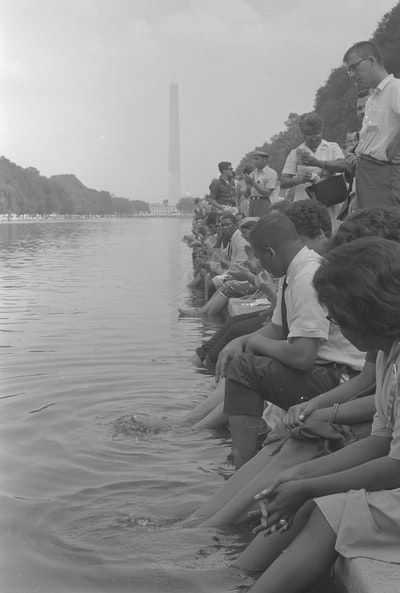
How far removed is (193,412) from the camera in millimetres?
6492

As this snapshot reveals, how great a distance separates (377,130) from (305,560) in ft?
14.7

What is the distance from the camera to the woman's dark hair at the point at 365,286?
277cm

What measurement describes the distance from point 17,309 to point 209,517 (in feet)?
34.5

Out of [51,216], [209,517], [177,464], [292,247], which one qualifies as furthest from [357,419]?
[51,216]

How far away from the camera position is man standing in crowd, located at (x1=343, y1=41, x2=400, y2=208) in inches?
261

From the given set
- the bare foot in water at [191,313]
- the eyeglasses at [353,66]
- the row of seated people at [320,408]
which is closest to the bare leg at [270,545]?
the row of seated people at [320,408]

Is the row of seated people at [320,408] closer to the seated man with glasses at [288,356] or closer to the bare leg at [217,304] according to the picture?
the seated man with glasses at [288,356]

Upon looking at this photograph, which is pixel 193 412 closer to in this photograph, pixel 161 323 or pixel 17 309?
pixel 161 323

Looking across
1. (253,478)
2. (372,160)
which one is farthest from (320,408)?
(372,160)

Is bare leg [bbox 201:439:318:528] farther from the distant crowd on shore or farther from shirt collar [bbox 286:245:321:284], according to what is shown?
shirt collar [bbox 286:245:321:284]

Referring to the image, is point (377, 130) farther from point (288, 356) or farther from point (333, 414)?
point (333, 414)

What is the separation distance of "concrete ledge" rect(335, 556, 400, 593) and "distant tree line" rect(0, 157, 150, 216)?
132645 millimetres

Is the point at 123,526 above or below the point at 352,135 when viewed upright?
below

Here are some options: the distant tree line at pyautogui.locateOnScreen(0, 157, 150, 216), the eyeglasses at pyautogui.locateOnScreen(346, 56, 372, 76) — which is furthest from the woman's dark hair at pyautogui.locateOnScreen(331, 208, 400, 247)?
the distant tree line at pyautogui.locateOnScreen(0, 157, 150, 216)
